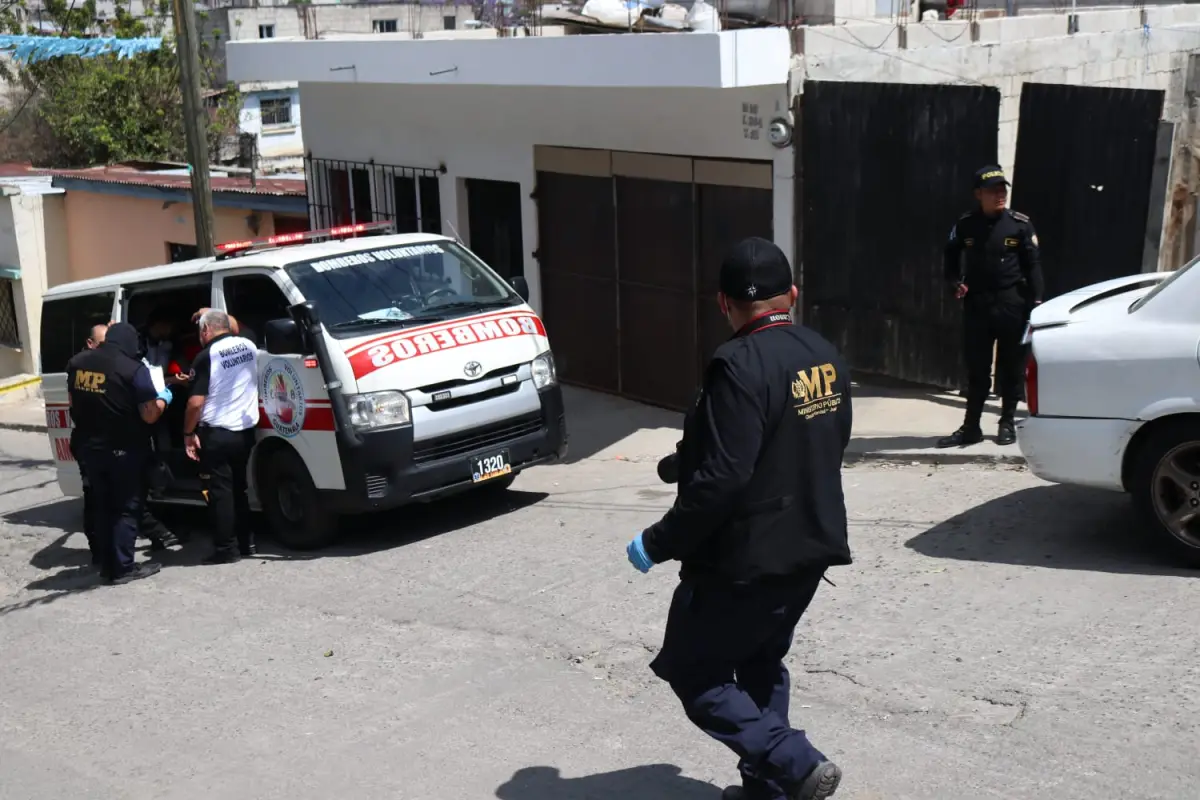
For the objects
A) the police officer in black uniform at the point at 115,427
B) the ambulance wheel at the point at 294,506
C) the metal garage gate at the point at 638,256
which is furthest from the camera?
the metal garage gate at the point at 638,256

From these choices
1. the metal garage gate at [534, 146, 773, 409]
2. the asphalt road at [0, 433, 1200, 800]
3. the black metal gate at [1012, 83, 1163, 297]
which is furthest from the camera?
the metal garage gate at [534, 146, 773, 409]

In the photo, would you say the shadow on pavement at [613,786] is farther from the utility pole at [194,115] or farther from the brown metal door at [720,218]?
the utility pole at [194,115]

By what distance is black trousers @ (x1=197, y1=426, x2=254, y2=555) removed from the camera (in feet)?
28.3

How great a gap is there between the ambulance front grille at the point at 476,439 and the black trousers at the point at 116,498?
1751 mm

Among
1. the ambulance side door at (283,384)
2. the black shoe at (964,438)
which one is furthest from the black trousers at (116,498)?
the black shoe at (964,438)

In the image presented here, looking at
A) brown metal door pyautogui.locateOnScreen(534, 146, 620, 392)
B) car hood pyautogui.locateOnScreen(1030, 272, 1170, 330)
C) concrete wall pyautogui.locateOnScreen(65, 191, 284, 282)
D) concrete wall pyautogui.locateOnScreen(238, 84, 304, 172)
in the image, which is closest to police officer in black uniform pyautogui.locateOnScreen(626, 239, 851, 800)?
car hood pyautogui.locateOnScreen(1030, 272, 1170, 330)

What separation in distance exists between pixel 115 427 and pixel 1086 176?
6733 mm

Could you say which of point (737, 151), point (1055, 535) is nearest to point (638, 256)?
point (737, 151)

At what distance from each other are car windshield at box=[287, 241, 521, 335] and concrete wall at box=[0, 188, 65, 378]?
14.8 m

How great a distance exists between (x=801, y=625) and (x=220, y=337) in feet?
13.9

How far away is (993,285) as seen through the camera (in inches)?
339

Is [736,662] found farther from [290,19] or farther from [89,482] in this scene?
[290,19]

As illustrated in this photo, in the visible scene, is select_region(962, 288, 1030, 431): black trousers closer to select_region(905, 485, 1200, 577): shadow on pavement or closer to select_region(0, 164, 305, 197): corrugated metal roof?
select_region(905, 485, 1200, 577): shadow on pavement

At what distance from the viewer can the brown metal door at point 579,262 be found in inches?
503
